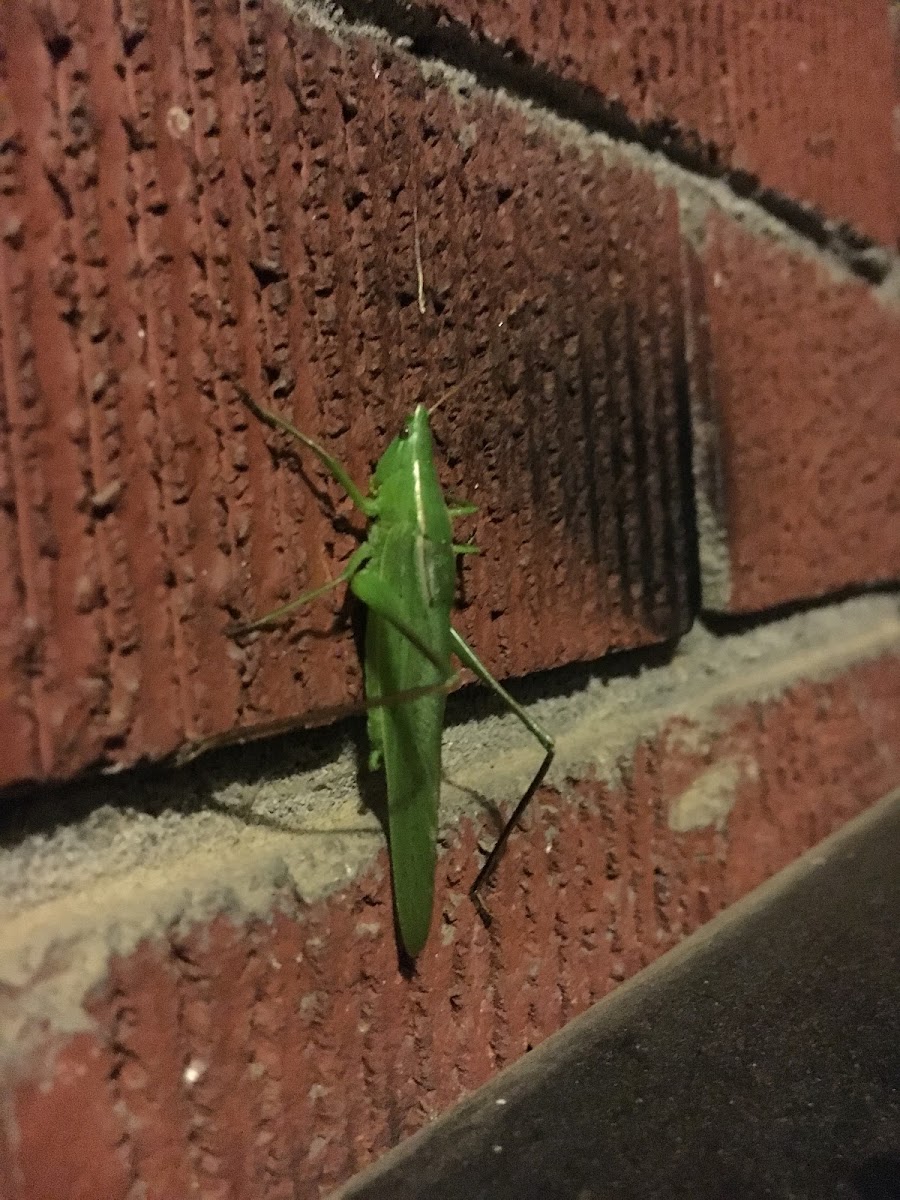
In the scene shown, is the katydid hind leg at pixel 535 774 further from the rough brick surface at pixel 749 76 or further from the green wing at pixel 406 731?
the rough brick surface at pixel 749 76

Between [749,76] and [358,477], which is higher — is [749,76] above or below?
above

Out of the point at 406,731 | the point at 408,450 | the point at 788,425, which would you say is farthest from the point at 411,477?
the point at 788,425

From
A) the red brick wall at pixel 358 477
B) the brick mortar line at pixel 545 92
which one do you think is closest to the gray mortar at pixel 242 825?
the red brick wall at pixel 358 477

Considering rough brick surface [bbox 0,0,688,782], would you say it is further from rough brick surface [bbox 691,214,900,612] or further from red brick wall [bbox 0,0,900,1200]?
rough brick surface [bbox 691,214,900,612]

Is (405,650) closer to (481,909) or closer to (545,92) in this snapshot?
(481,909)

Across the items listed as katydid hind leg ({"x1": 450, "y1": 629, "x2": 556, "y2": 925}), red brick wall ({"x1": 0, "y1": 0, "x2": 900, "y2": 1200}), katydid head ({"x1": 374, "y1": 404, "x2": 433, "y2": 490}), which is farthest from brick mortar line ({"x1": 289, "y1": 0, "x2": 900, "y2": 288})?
katydid hind leg ({"x1": 450, "y1": 629, "x2": 556, "y2": 925})

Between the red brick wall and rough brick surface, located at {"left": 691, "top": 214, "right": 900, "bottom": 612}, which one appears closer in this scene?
the red brick wall

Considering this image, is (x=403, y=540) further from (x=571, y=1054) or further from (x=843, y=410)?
(x=843, y=410)
